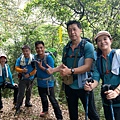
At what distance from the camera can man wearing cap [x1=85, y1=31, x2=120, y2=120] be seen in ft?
8.86

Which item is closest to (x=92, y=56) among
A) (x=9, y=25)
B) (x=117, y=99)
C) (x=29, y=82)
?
(x=117, y=99)

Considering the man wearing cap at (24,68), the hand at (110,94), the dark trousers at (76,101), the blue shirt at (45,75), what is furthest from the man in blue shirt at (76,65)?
the man wearing cap at (24,68)

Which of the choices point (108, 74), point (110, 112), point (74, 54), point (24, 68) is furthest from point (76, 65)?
point (24, 68)

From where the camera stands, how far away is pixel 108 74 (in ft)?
9.30

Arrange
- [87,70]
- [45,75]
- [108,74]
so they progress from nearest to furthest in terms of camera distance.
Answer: [108,74], [87,70], [45,75]

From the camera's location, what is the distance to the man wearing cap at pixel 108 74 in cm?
270

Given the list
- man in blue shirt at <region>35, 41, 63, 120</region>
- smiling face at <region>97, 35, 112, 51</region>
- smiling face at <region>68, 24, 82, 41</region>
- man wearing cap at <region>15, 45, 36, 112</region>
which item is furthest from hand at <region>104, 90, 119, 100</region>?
man wearing cap at <region>15, 45, 36, 112</region>

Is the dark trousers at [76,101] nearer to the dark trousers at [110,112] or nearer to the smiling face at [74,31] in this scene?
the dark trousers at [110,112]

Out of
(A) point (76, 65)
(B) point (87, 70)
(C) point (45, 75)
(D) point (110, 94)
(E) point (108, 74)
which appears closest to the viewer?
(D) point (110, 94)

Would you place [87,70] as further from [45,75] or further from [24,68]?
[24,68]

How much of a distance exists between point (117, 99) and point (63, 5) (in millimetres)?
5206

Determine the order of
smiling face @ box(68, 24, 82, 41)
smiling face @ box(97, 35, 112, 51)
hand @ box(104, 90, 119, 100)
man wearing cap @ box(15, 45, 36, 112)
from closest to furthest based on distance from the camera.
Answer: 1. hand @ box(104, 90, 119, 100)
2. smiling face @ box(97, 35, 112, 51)
3. smiling face @ box(68, 24, 82, 41)
4. man wearing cap @ box(15, 45, 36, 112)

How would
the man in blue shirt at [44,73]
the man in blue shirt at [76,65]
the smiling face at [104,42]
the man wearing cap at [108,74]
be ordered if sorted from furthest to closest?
1. the man in blue shirt at [44,73]
2. the man in blue shirt at [76,65]
3. the smiling face at [104,42]
4. the man wearing cap at [108,74]

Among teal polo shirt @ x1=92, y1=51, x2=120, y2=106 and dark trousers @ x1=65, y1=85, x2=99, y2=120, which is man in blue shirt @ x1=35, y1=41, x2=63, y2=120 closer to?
dark trousers @ x1=65, y1=85, x2=99, y2=120
